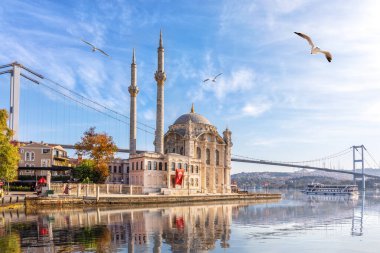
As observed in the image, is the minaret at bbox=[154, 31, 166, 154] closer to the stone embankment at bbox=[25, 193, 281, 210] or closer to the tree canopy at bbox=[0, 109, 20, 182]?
the stone embankment at bbox=[25, 193, 281, 210]

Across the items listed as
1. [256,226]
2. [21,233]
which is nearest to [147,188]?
[256,226]

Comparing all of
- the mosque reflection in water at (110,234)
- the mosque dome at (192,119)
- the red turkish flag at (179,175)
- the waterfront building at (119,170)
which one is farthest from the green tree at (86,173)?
the mosque reflection in water at (110,234)

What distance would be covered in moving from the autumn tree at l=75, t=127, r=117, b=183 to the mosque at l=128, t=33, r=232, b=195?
5.35 metres

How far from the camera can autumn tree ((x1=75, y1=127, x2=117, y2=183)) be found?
62.1 meters

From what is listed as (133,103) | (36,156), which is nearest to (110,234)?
(133,103)

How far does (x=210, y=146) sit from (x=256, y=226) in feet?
166

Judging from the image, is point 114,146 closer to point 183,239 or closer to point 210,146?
point 210,146

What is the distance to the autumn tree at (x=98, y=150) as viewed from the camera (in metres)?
62.1

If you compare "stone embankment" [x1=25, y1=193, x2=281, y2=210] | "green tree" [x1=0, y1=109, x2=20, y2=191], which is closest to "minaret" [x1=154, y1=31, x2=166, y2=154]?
"stone embankment" [x1=25, y1=193, x2=281, y2=210]

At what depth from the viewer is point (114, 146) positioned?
6425 cm

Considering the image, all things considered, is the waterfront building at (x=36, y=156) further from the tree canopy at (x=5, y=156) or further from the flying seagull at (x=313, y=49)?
the flying seagull at (x=313, y=49)

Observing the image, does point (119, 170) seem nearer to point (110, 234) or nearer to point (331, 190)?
point (110, 234)

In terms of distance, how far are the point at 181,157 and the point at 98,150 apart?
46.3 ft

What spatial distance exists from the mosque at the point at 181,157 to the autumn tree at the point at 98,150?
5345 millimetres
